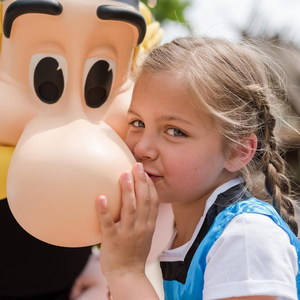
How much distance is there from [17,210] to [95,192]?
0.68 ft

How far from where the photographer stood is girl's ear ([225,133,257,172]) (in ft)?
4.19

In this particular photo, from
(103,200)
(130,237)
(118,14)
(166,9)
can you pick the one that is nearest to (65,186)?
(103,200)

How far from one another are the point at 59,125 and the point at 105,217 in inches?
12.7

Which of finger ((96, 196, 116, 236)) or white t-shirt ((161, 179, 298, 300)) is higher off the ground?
white t-shirt ((161, 179, 298, 300))

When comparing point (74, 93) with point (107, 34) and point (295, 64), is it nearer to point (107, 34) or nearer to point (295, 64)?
point (107, 34)

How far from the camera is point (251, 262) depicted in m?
1.02

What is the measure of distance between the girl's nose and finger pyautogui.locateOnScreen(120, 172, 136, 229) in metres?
0.10

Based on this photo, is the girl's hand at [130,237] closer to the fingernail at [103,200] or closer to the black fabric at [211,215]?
the fingernail at [103,200]

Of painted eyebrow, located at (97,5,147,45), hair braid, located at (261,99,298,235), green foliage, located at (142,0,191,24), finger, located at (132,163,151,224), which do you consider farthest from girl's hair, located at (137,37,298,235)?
green foliage, located at (142,0,191,24)

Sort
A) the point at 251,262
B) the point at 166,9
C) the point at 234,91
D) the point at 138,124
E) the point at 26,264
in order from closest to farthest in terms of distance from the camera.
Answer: the point at 251,262 < the point at 234,91 < the point at 138,124 < the point at 26,264 < the point at 166,9

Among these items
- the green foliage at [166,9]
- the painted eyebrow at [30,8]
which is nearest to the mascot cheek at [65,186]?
the painted eyebrow at [30,8]

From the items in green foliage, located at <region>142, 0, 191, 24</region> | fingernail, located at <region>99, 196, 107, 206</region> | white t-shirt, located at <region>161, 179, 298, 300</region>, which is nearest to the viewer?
white t-shirt, located at <region>161, 179, 298, 300</region>

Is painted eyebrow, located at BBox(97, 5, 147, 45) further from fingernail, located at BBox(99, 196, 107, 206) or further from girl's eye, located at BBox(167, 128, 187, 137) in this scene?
fingernail, located at BBox(99, 196, 107, 206)

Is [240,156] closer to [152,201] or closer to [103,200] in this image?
[152,201]
